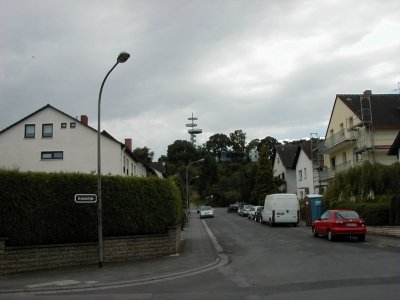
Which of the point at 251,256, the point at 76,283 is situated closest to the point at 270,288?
the point at 76,283

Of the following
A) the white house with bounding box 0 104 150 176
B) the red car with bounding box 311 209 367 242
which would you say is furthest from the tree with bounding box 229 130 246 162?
the red car with bounding box 311 209 367 242

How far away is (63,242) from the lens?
17.0 metres

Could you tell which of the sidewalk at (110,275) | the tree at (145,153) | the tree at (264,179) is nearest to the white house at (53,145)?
the sidewalk at (110,275)

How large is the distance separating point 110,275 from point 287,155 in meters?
60.9

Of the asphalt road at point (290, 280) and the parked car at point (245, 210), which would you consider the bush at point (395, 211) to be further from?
the parked car at point (245, 210)

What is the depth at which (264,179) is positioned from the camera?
68875 millimetres

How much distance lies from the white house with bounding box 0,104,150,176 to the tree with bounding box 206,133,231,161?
94079 mm

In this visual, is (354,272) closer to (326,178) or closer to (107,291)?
(107,291)

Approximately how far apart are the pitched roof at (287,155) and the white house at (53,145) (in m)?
32.1

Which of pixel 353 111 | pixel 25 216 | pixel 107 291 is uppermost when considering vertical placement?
pixel 353 111

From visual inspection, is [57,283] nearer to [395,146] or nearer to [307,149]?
[395,146]

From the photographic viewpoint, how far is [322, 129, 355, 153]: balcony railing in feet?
154

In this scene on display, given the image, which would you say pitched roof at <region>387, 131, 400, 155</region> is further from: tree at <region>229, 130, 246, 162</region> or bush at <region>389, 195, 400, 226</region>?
tree at <region>229, 130, 246, 162</region>

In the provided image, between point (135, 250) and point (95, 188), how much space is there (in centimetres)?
273
